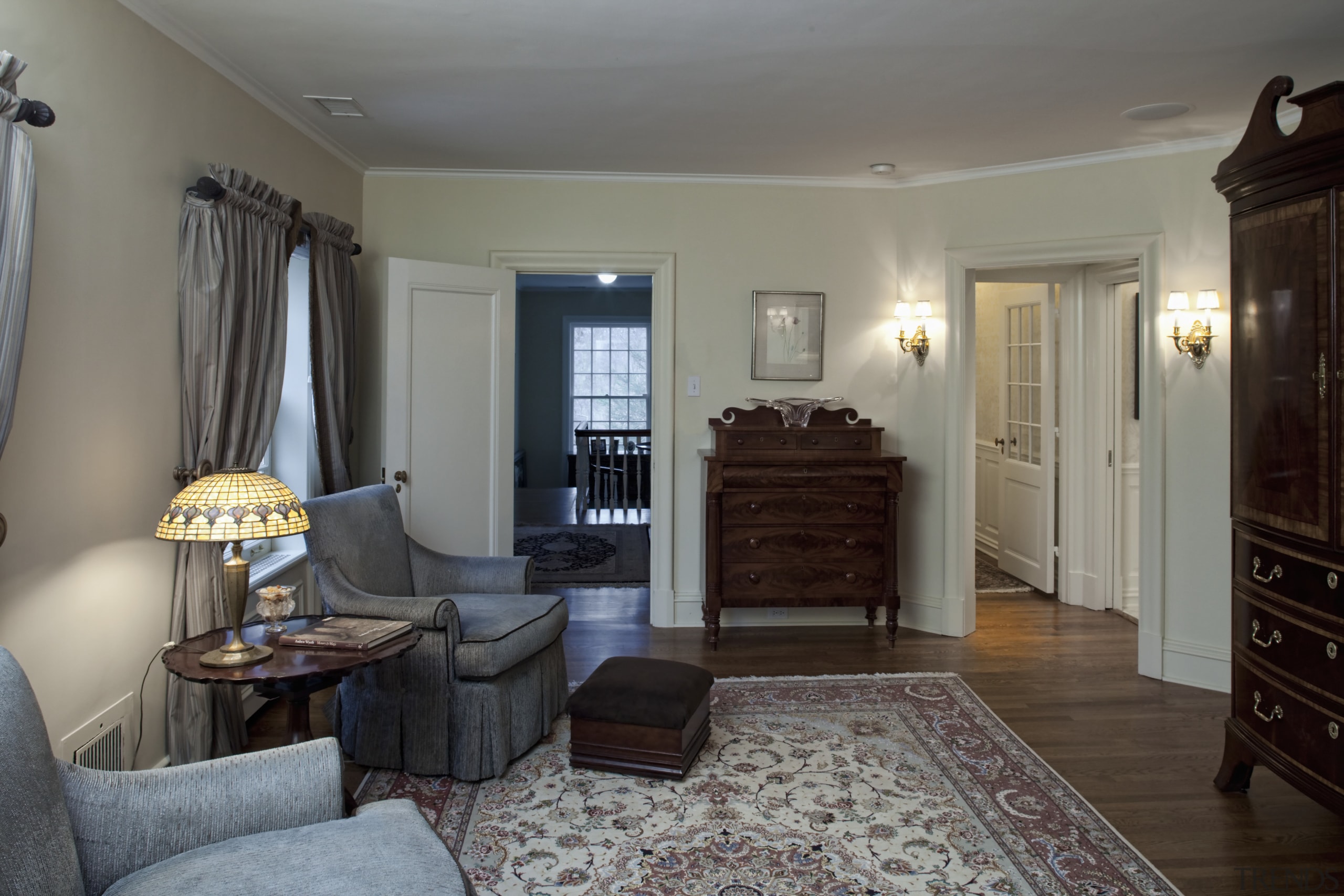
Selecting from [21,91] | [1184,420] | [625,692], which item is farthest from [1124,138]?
[21,91]

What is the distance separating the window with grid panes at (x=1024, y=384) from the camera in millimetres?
6027

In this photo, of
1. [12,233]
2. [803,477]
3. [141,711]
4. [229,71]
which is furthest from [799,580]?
[12,233]

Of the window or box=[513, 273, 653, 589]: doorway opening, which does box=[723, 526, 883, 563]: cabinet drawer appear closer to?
box=[513, 273, 653, 589]: doorway opening

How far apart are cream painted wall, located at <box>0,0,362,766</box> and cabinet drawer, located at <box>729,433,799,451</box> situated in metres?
2.67

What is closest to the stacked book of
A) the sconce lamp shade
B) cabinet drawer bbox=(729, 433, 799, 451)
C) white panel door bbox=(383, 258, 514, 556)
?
the sconce lamp shade

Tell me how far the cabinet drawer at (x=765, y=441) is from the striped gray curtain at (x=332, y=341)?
1955 millimetres

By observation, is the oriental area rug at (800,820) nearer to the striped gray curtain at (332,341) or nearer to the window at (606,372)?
the striped gray curtain at (332,341)

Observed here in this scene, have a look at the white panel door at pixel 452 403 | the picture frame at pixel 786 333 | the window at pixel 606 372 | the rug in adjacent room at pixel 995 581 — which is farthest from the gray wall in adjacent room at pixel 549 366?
the white panel door at pixel 452 403

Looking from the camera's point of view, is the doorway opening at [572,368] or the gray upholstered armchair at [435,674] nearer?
the gray upholstered armchair at [435,674]

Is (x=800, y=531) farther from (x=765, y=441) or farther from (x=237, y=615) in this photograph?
(x=237, y=615)

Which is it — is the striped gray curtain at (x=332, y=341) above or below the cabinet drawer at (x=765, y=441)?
above

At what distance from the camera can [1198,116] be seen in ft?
12.7

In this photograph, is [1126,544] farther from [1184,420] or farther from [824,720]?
[824,720]

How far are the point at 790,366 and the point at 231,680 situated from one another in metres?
3.48
